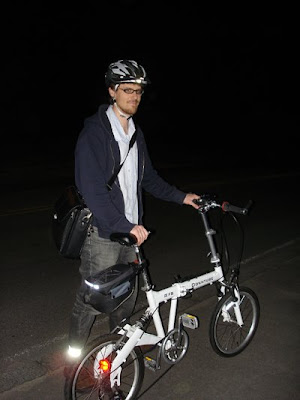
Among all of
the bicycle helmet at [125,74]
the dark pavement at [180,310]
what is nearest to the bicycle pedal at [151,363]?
the dark pavement at [180,310]

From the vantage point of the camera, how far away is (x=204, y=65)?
38312mm

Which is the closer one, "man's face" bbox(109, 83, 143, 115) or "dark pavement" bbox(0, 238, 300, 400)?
"man's face" bbox(109, 83, 143, 115)

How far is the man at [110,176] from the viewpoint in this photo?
2588 mm

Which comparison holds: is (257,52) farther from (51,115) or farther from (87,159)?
(87,159)

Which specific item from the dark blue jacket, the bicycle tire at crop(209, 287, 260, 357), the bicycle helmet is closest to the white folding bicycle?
the bicycle tire at crop(209, 287, 260, 357)

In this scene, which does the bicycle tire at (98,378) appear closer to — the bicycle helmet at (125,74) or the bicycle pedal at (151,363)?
the bicycle pedal at (151,363)

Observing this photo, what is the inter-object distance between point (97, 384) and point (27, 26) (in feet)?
95.0

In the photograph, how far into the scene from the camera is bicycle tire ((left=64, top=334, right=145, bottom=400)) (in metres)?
2.59

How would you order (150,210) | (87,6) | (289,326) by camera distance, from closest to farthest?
(289,326) → (150,210) → (87,6)

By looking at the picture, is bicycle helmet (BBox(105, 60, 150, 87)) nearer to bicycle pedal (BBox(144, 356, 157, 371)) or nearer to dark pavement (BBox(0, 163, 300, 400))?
bicycle pedal (BBox(144, 356, 157, 371))

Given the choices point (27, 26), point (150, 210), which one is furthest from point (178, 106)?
point (150, 210)

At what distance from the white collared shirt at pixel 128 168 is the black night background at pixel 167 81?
13129 millimetres

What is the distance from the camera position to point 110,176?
8.82 feet

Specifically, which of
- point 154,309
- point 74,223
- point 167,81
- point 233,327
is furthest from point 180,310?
point 167,81
